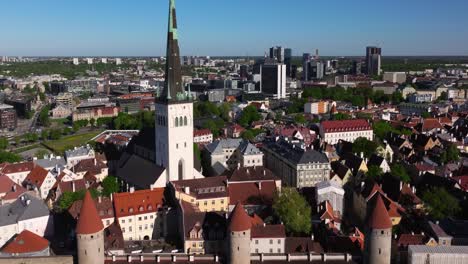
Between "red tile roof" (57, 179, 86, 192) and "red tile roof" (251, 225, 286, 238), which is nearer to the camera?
"red tile roof" (251, 225, 286, 238)

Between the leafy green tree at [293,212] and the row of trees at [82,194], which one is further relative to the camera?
the row of trees at [82,194]

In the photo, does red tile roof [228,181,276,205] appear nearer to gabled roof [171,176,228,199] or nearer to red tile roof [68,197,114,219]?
gabled roof [171,176,228,199]

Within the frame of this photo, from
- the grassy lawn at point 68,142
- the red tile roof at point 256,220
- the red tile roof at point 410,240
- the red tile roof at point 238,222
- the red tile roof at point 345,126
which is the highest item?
the red tile roof at point 238,222

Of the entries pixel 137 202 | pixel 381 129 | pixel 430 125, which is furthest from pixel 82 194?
pixel 430 125

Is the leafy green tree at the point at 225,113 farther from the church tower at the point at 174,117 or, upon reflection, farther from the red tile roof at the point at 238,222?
the red tile roof at the point at 238,222

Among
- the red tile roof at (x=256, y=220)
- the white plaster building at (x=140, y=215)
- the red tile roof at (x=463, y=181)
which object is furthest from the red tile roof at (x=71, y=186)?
the red tile roof at (x=463, y=181)

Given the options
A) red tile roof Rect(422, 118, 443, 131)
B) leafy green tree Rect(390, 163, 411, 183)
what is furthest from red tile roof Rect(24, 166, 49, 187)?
red tile roof Rect(422, 118, 443, 131)
